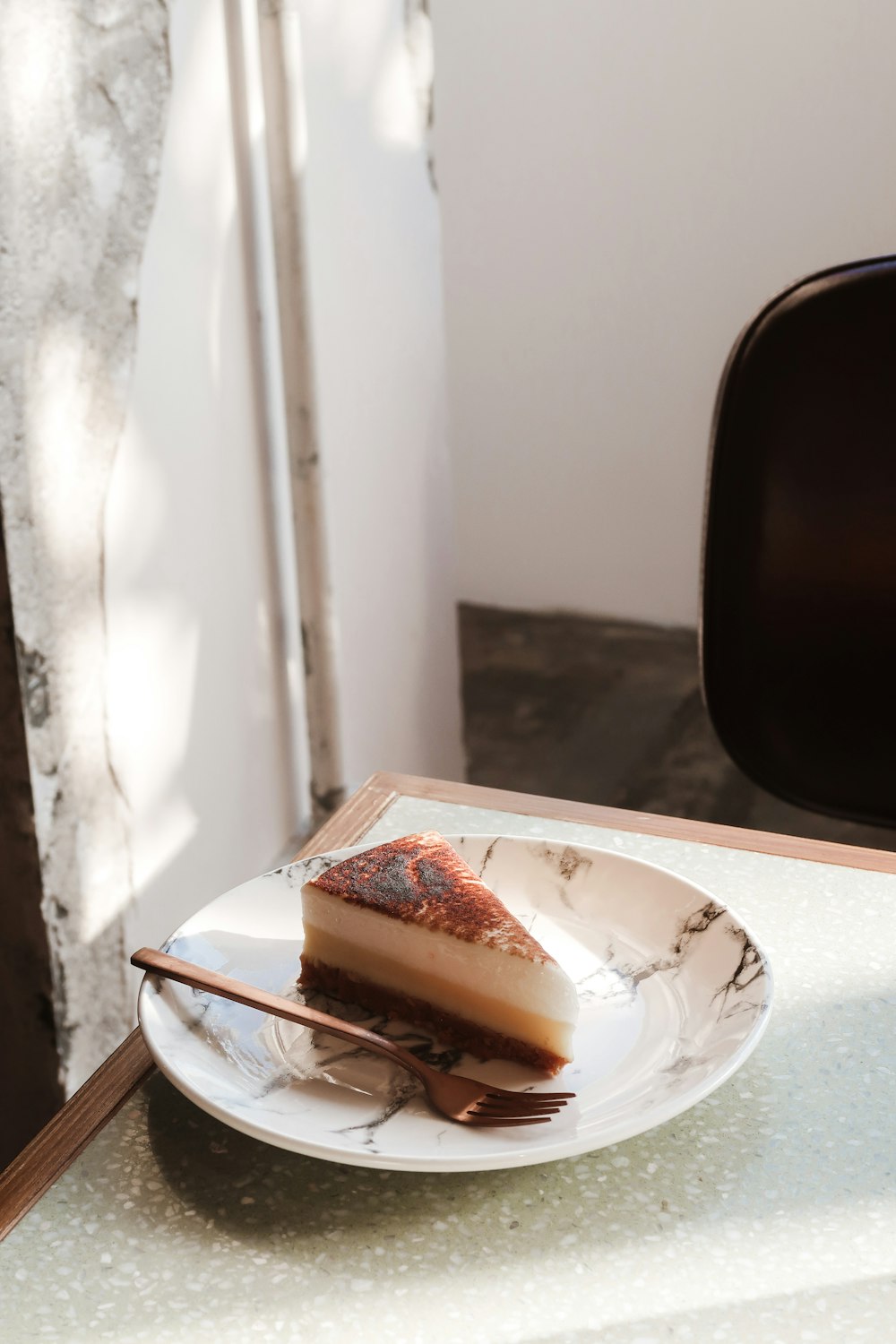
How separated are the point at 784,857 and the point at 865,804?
44 centimetres

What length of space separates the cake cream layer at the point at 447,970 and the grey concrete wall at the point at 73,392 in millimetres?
566

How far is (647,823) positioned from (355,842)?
0.59ft

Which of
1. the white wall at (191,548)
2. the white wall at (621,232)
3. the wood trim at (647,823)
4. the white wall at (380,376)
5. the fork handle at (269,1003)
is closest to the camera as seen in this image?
the fork handle at (269,1003)

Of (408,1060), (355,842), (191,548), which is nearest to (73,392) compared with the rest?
(191,548)

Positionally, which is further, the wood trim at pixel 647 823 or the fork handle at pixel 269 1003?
the wood trim at pixel 647 823

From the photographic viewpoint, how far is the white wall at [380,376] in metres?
1.54

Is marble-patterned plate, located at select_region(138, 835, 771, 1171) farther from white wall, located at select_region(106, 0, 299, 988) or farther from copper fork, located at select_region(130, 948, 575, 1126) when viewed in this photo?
white wall, located at select_region(106, 0, 299, 988)

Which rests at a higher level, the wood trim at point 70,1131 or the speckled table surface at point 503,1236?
the wood trim at point 70,1131

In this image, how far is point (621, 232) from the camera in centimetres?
244

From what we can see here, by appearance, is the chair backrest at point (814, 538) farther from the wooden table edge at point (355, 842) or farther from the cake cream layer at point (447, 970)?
the cake cream layer at point (447, 970)

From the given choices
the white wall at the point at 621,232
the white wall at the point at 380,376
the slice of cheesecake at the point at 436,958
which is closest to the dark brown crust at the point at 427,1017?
the slice of cheesecake at the point at 436,958

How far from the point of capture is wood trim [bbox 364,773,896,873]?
75 centimetres

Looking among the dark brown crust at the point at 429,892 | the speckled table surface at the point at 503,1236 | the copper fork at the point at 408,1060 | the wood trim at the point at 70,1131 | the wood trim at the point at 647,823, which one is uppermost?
the dark brown crust at the point at 429,892

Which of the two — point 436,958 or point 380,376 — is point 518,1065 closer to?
point 436,958
